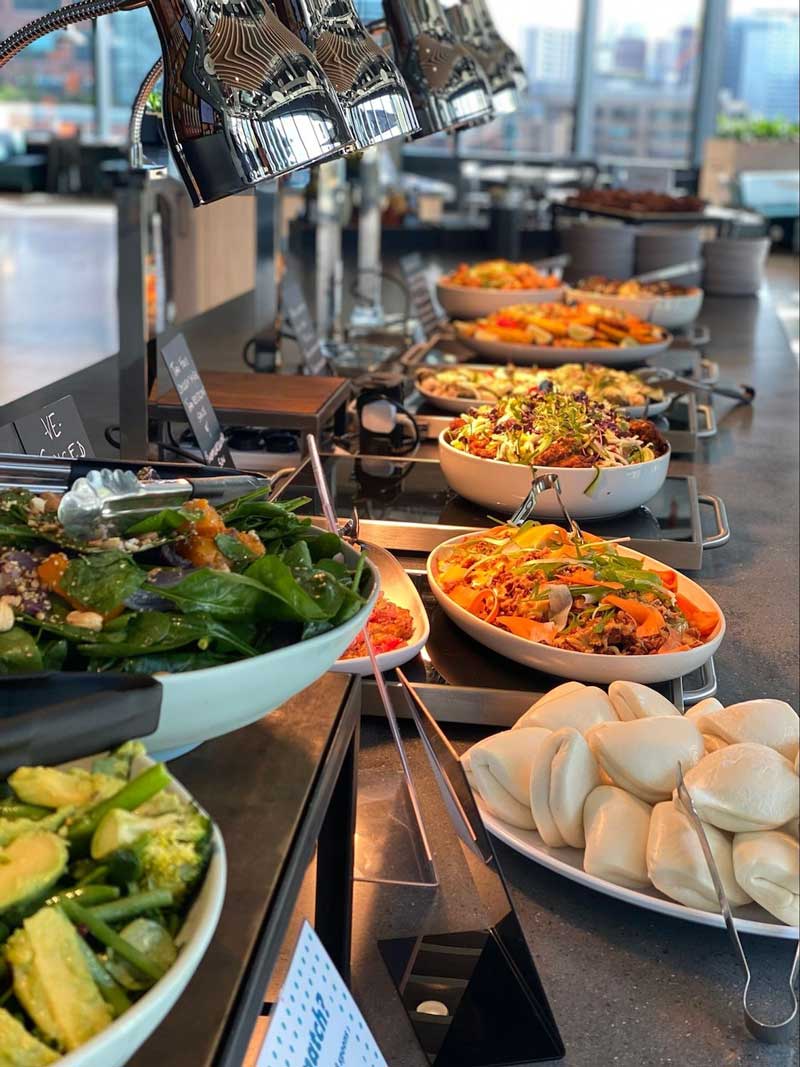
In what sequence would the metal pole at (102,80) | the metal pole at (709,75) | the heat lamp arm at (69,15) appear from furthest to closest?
the metal pole at (102,80) < the metal pole at (709,75) < the heat lamp arm at (69,15)

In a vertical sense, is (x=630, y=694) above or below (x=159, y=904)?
below

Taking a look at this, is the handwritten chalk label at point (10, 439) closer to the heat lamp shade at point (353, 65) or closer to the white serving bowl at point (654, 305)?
the heat lamp shade at point (353, 65)

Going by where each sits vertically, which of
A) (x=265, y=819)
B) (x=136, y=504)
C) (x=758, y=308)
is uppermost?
(x=136, y=504)

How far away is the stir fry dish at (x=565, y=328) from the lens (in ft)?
8.81

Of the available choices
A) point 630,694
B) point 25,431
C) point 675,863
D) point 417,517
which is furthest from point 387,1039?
point 417,517

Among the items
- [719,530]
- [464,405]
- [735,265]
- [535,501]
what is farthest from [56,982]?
[735,265]

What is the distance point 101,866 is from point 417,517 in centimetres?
116

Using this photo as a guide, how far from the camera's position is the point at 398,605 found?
4.07ft

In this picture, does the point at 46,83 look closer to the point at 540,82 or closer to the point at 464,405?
the point at 540,82

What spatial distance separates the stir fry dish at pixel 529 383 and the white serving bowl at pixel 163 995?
1692 mm

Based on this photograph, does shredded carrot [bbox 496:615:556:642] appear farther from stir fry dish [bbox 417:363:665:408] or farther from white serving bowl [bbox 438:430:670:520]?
stir fry dish [bbox 417:363:665:408]

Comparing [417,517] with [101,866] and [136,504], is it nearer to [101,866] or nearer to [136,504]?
[136,504]

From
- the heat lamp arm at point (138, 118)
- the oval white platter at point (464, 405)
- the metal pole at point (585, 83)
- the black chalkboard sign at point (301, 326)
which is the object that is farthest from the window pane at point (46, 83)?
the heat lamp arm at point (138, 118)

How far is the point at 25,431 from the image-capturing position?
4.04ft
